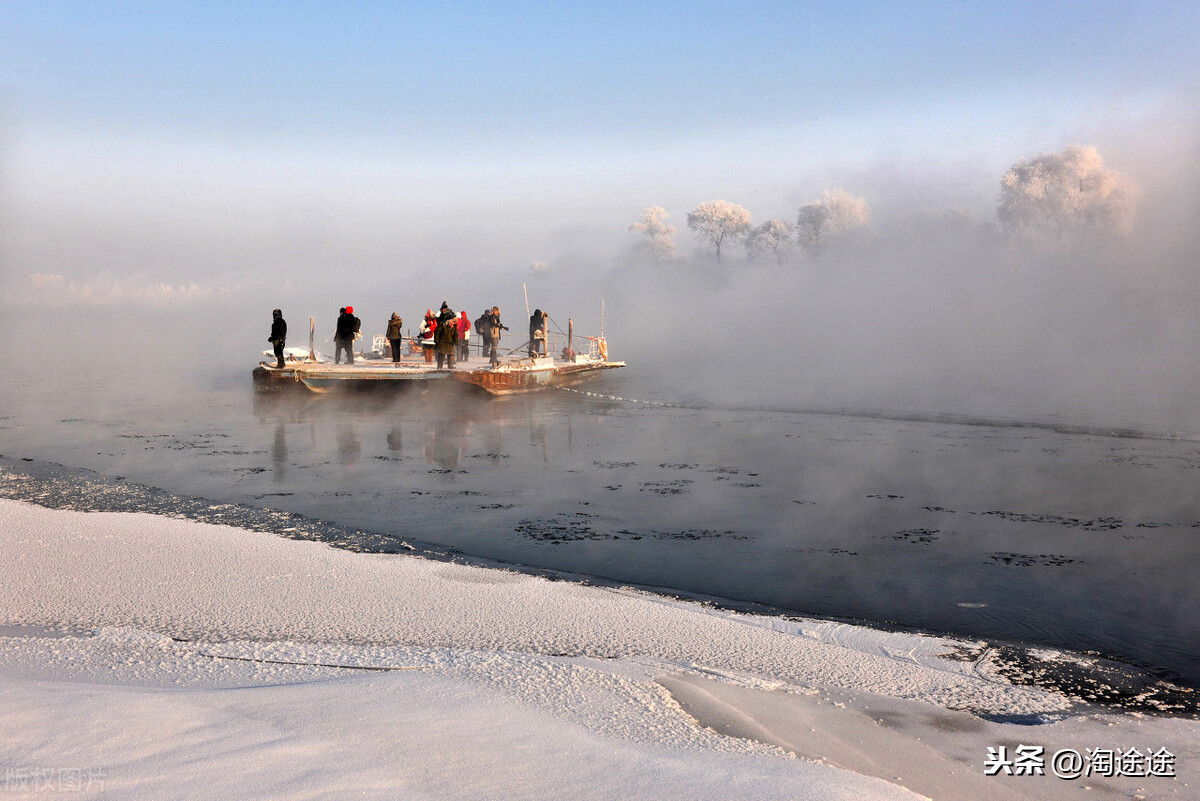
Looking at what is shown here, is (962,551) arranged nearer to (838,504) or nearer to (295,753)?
(838,504)

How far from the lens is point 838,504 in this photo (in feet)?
37.8

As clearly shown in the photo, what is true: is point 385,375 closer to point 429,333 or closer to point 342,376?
point 342,376

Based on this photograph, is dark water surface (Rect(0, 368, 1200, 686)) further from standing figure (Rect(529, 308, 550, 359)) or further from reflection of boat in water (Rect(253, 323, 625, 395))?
standing figure (Rect(529, 308, 550, 359))

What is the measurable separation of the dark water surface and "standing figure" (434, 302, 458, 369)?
144 inches

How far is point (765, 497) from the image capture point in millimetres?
11953

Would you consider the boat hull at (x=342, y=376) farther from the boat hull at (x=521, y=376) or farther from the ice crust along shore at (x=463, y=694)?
the ice crust along shore at (x=463, y=694)

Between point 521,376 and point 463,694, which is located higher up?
point 521,376

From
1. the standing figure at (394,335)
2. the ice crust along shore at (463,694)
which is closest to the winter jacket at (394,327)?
the standing figure at (394,335)

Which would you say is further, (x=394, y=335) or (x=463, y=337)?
(x=463, y=337)

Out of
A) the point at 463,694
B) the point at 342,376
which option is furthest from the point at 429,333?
the point at 463,694

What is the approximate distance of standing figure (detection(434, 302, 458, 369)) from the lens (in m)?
25.2

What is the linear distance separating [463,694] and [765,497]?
26.7 feet

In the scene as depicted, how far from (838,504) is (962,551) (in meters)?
2.47

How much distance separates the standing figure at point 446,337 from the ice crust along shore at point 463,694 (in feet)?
57.7
